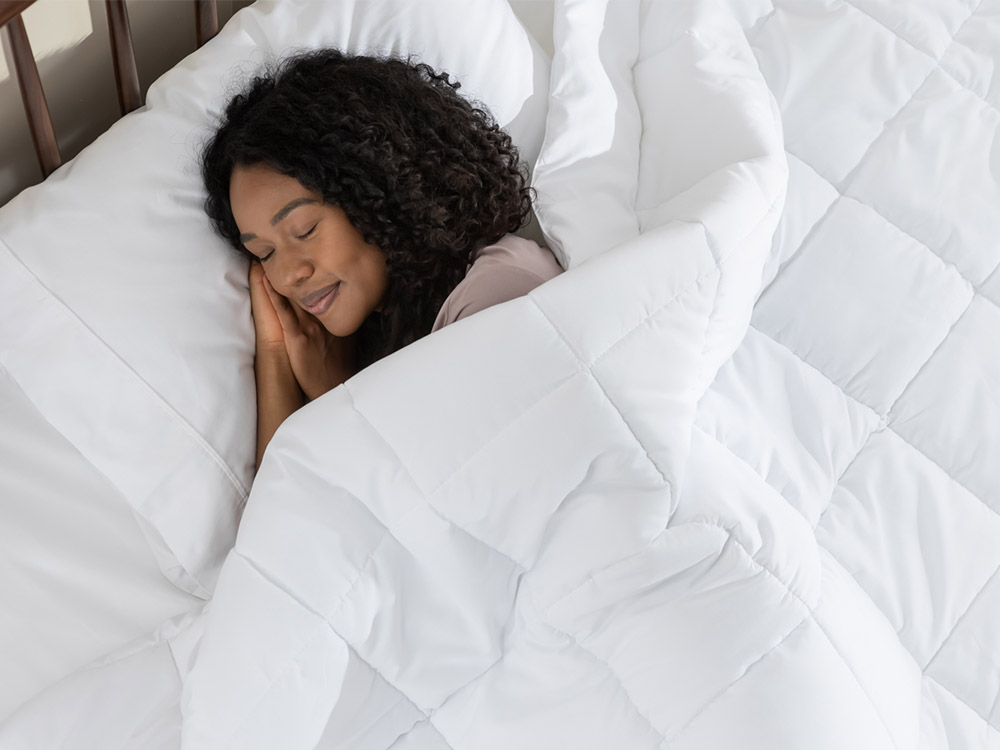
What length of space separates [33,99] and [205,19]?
12.5 inches

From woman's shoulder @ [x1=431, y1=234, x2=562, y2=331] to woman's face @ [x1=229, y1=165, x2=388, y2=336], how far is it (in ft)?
0.49

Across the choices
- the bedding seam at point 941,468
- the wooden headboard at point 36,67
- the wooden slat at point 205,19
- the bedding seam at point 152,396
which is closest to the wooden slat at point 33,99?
the wooden headboard at point 36,67

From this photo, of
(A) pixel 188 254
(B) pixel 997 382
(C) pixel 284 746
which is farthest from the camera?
(B) pixel 997 382

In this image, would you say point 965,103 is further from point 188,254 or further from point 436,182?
point 188,254

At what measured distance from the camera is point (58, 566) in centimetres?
105

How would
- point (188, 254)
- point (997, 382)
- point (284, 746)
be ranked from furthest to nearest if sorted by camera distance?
point (997, 382)
point (188, 254)
point (284, 746)

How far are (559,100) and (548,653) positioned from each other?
2.52 ft

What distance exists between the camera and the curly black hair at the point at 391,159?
116 cm

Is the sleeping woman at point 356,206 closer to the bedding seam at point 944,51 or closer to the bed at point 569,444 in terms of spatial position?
the bed at point 569,444

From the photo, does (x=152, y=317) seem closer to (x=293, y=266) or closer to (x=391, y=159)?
(x=293, y=266)

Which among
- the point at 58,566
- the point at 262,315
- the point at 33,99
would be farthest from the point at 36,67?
the point at 58,566

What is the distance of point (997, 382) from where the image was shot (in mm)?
1259

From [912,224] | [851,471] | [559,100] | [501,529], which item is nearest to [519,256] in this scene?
[559,100]

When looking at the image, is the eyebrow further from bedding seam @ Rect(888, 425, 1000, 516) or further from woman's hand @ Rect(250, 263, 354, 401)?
bedding seam @ Rect(888, 425, 1000, 516)
